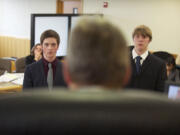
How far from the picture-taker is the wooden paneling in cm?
823

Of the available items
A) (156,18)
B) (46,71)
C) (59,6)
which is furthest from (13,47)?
(46,71)

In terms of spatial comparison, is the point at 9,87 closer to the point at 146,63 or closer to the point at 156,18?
the point at 146,63

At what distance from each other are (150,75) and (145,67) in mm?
86

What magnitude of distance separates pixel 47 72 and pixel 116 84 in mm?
1654

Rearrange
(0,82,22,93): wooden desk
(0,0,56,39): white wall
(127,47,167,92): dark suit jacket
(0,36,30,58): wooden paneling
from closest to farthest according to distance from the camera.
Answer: (127,47,167,92): dark suit jacket
(0,82,22,93): wooden desk
(0,0,56,39): white wall
(0,36,30,58): wooden paneling

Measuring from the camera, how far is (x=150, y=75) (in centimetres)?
232

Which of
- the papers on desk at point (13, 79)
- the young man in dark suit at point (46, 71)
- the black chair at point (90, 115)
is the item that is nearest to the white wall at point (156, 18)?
the papers on desk at point (13, 79)

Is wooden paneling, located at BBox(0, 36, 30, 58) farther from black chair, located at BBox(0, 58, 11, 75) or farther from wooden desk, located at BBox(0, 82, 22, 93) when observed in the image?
wooden desk, located at BBox(0, 82, 22, 93)

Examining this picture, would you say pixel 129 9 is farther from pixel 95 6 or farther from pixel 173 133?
pixel 173 133

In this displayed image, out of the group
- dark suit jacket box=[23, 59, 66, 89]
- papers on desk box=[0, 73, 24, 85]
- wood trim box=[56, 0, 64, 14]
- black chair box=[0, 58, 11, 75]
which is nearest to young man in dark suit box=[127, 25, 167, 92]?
dark suit jacket box=[23, 59, 66, 89]

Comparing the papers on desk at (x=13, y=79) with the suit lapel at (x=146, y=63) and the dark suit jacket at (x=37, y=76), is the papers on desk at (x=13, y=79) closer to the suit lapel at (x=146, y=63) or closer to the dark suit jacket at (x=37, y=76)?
the dark suit jacket at (x=37, y=76)

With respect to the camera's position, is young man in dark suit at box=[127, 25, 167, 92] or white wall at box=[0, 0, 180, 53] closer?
young man in dark suit at box=[127, 25, 167, 92]

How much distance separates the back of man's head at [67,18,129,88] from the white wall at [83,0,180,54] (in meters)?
5.12

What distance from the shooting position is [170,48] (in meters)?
5.94
